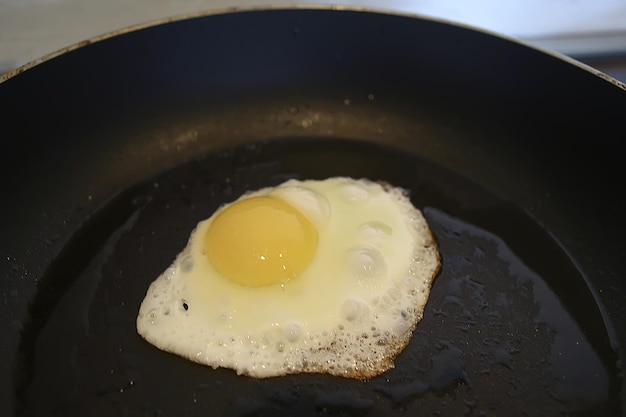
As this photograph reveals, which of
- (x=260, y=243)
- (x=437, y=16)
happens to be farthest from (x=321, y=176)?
→ (x=437, y=16)

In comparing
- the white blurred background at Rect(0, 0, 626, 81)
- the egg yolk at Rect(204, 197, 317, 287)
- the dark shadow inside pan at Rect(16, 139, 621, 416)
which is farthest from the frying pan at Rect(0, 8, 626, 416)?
the white blurred background at Rect(0, 0, 626, 81)

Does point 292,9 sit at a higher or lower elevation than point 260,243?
higher

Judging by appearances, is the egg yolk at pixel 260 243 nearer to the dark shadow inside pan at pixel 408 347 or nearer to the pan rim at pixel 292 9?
the dark shadow inside pan at pixel 408 347

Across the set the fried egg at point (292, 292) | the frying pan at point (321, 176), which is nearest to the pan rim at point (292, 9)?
the frying pan at point (321, 176)

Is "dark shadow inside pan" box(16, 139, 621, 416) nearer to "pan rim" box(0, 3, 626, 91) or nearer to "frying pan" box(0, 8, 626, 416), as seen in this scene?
"frying pan" box(0, 8, 626, 416)

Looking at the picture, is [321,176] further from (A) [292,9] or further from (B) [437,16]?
(B) [437,16]

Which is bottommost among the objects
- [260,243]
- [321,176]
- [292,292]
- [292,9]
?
[292,292]
